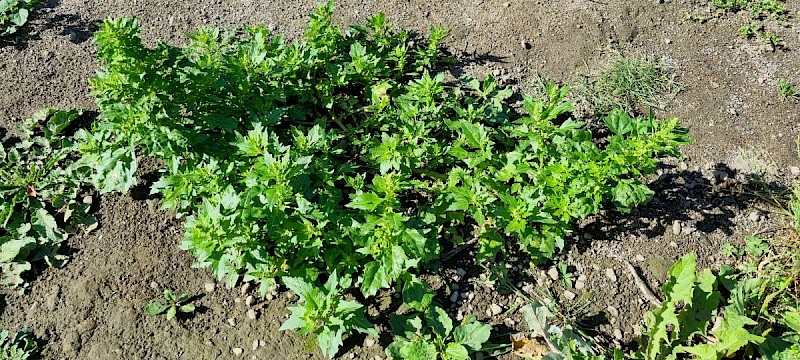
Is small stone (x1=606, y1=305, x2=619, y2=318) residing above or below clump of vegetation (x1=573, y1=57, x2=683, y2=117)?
below

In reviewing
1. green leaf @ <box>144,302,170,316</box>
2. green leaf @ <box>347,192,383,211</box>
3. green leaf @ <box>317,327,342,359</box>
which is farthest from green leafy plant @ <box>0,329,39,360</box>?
green leaf @ <box>347,192,383,211</box>

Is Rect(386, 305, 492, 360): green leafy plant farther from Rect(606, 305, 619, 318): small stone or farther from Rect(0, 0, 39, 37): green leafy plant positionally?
Rect(0, 0, 39, 37): green leafy plant

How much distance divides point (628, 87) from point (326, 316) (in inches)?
119

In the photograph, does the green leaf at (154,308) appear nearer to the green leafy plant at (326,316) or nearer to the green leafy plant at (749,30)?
the green leafy plant at (326,316)

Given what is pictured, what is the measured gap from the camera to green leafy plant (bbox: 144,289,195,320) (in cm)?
371

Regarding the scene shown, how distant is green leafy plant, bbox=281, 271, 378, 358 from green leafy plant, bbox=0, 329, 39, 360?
60.9 inches

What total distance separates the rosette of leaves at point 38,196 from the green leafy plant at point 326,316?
1703 mm

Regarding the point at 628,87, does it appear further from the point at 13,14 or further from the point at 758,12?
the point at 13,14

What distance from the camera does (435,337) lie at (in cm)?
362

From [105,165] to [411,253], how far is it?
75.7 inches

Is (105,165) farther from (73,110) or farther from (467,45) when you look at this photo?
(467,45)

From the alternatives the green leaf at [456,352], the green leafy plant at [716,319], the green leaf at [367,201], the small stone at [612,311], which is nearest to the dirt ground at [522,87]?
the small stone at [612,311]

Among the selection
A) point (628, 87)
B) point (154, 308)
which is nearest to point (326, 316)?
point (154, 308)

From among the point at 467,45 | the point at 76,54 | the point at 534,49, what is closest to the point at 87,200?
the point at 76,54
